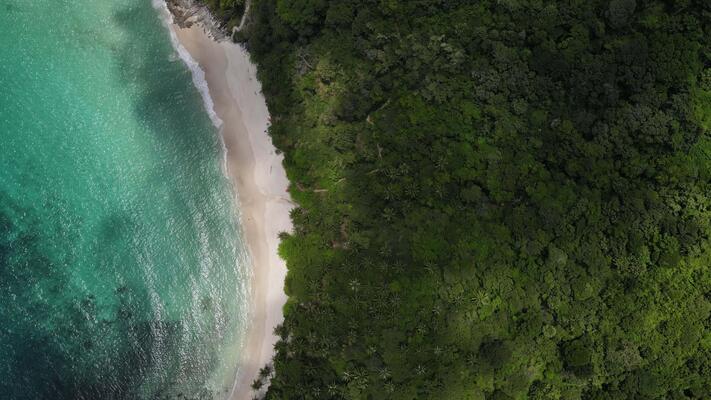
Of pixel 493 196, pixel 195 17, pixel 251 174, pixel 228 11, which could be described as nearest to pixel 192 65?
pixel 195 17

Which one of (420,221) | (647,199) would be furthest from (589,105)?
(420,221)

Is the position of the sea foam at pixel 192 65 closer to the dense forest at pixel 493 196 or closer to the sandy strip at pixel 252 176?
the sandy strip at pixel 252 176

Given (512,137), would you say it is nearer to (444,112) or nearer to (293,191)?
(444,112)

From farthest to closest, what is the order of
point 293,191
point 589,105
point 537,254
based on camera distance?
point 293,191 < point 589,105 < point 537,254

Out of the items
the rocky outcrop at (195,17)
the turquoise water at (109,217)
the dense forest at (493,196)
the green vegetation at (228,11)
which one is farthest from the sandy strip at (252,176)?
the green vegetation at (228,11)

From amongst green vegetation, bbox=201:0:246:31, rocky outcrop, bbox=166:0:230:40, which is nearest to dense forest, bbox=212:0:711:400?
green vegetation, bbox=201:0:246:31

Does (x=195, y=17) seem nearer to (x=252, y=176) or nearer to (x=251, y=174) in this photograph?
(x=251, y=174)

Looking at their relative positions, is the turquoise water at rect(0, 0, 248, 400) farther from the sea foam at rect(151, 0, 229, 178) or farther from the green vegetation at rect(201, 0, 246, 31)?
the green vegetation at rect(201, 0, 246, 31)
